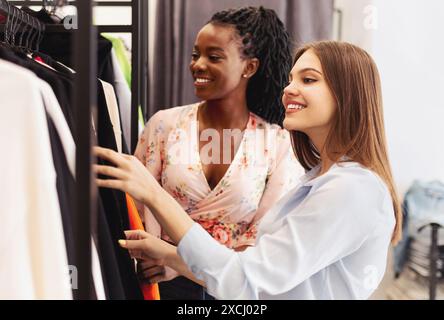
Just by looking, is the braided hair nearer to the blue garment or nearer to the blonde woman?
the blonde woman

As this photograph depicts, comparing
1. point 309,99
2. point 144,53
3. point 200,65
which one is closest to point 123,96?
point 144,53

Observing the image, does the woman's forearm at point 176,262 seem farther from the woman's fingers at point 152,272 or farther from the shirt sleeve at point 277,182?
the shirt sleeve at point 277,182

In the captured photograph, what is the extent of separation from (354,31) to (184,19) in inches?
25.3

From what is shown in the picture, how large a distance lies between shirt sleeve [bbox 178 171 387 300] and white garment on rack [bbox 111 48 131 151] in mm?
589

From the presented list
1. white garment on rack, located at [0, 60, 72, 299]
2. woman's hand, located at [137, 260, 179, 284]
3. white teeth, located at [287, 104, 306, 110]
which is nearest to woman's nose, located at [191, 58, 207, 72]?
white teeth, located at [287, 104, 306, 110]

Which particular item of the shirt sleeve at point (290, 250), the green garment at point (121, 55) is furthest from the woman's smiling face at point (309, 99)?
the green garment at point (121, 55)

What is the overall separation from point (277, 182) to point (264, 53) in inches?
11.6

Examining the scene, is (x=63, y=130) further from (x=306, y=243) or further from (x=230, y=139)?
(x=230, y=139)

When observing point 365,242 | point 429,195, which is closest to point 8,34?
point 365,242

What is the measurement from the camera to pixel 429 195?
1.82 meters

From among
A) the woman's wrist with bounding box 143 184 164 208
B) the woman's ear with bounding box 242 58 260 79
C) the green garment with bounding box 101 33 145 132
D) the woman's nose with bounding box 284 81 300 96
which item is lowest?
the woman's wrist with bounding box 143 184 164 208

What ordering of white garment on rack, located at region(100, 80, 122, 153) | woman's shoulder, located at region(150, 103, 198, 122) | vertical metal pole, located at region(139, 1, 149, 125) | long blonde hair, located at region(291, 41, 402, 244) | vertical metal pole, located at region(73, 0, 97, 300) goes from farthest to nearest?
vertical metal pole, located at region(139, 1, 149, 125), woman's shoulder, located at region(150, 103, 198, 122), white garment on rack, located at region(100, 80, 122, 153), long blonde hair, located at region(291, 41, 402, 244), vertical metal pole, located at region(73, 0, 97, 300)

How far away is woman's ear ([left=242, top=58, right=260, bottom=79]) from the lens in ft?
3.85
